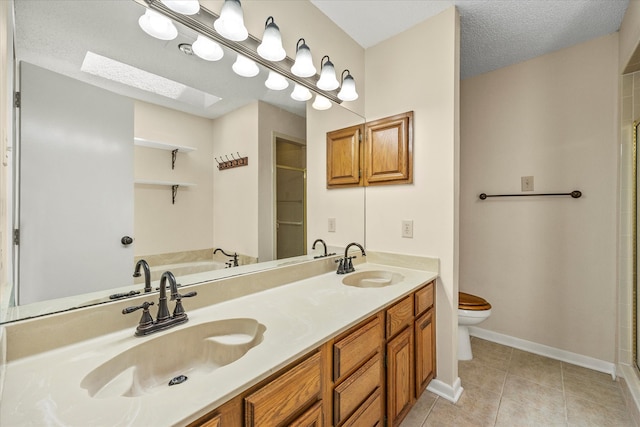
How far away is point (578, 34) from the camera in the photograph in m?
1.96

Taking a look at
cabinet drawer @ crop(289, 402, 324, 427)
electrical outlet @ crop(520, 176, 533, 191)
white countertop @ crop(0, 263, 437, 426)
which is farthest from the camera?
electrical outlet @ crop(520, 176, 533, 191)

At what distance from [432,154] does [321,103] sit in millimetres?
816

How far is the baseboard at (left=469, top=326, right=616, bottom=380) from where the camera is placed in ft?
6.49

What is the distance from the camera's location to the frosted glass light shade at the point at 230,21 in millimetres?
1157

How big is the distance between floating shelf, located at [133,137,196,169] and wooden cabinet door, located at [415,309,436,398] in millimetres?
1478

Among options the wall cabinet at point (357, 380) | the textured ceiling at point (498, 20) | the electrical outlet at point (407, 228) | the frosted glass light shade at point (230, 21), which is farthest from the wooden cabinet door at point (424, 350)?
the textured ceiling at point (498, 20)

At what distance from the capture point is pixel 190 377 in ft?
2.84

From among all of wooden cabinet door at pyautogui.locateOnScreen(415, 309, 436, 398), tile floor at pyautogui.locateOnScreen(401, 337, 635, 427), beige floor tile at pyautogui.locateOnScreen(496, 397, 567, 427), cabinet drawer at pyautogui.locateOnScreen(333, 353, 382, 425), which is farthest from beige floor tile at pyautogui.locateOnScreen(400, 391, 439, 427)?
cabinet drawer at pyautogui.locateOnScreen(333, 353, 382, 425)

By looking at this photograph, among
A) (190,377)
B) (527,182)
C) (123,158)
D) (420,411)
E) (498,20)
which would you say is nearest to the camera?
(190,377)

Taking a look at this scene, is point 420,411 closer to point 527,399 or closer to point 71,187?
point 527,399

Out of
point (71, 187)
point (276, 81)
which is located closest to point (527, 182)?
point (276, 81)

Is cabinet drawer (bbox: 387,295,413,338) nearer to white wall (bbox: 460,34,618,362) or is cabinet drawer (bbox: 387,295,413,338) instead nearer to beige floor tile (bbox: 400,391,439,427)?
beige floor tile (bbox: 400,391,439,427)

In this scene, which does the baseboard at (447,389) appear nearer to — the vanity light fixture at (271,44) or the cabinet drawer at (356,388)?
the cabinet drawer at (356,388)

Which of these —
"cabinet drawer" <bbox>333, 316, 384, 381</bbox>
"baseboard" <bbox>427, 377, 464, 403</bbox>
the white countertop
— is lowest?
"baseboard" <bbox>427, 377, 464, 403</bbox>
